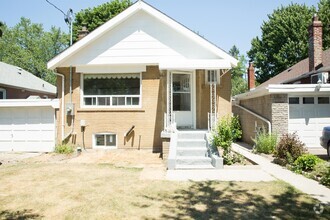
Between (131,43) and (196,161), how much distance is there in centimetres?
701

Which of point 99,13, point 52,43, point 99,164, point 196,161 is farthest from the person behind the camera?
point 52,43

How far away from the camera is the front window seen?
13.9 metres

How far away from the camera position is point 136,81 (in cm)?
1389

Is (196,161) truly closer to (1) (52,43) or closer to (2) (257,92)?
(2) (257,92)

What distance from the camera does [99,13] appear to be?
125ft

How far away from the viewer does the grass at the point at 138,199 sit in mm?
5246

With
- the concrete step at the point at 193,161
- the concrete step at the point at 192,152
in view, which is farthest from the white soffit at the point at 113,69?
the concrete step at the point at 193,161

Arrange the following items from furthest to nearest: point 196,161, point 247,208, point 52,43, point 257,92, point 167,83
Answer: point 52,43 < point 257,92 < point 167,83 < point 196,161 < point 247,208

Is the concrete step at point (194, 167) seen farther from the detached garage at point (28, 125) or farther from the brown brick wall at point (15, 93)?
the brown brick wall at point (15, 93)

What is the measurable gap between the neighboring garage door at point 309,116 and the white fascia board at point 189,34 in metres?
3.82

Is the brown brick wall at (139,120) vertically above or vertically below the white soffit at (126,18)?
Answer: below

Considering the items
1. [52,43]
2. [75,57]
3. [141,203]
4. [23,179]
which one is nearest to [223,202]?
[141,203]

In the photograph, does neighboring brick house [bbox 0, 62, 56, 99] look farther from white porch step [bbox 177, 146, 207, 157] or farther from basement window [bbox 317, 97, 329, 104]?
basement window [bbox 317, 97, 329, 104]

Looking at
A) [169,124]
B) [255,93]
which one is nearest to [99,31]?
[169,124]
